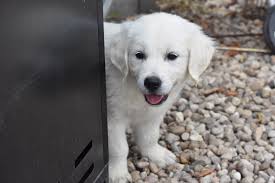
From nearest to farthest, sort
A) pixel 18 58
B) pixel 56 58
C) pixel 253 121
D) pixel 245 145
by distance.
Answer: pixel 18 58 < pixel 56 58 < pixel 245 145 < pixel 253 121

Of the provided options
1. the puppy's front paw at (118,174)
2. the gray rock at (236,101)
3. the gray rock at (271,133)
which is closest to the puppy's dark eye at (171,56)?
the puppy's front paw at (118,174)

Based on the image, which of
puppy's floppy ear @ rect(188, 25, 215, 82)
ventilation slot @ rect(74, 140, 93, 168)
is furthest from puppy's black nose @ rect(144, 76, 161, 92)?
ventilation slot @ rect(74, 140, 93, 168)

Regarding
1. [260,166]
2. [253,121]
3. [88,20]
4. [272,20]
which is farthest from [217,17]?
[88,20]

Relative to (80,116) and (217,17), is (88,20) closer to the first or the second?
(80,116)

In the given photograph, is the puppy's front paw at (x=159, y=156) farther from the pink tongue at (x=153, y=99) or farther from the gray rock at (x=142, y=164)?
the pink tongue at (x=153, y=99)

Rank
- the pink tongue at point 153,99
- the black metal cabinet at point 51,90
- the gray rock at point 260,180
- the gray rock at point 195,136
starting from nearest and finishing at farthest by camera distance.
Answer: the black metal cabinet at point 51,90
the pink tongue at point 153,99
the gray rock at point 260,180
the gray rock at point 195,136

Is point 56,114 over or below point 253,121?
over

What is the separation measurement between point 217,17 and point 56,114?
3.10 meters

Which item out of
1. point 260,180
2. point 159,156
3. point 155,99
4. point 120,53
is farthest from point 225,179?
point 120,53

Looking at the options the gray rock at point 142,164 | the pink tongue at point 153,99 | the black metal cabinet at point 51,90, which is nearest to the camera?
the black metal cabinet at point 51,90

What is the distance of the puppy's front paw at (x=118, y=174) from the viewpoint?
2.90 metres

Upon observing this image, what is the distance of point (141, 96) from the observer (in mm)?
2680

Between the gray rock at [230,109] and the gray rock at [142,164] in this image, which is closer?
the gray rock at [142,164]

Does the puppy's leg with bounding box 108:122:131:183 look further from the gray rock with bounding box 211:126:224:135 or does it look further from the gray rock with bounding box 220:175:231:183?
the gray rock with bounding box 211:126:224:135
